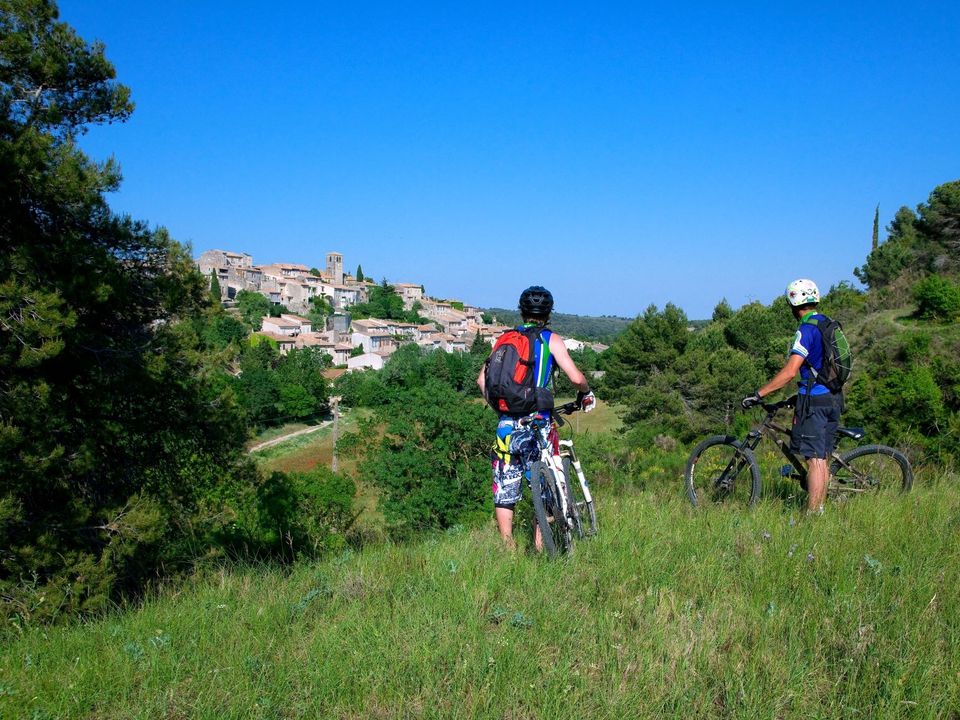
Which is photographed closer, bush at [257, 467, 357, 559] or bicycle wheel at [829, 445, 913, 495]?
bicycle wheel at [829, 445, 913, 495]

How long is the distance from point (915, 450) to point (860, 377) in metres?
11.1

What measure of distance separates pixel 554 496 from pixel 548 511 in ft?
0.48

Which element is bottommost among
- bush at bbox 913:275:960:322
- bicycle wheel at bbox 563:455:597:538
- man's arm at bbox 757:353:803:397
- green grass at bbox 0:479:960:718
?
green grass at bbox 0:479:960:718

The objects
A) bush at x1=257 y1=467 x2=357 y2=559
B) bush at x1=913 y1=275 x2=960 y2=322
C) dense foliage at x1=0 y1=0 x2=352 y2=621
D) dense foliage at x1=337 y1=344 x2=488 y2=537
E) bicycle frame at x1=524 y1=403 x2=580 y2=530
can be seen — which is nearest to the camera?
bicycle frame at x1=524 y1=403 x2=580 y2=530

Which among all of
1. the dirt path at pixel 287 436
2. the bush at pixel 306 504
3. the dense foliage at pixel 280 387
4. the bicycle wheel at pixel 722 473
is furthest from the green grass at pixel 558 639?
the dense foliage at pixel 280 387

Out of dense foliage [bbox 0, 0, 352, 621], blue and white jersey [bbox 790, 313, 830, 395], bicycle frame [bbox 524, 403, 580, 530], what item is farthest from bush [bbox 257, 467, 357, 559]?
blue and white jersey [bbox 790, 313, 830, 395]

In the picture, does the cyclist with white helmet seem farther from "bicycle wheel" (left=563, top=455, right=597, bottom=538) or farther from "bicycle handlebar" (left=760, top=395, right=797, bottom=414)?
"bicycle wheel" (left=563, top=455, right=597, bottom=538)

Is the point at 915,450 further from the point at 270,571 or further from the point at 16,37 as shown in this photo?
the point at 16,37

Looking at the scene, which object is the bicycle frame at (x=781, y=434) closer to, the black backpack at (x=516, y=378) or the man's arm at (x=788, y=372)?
the man's arm at (x=788, y=372)

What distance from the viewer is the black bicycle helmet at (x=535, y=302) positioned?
3914 millimetres

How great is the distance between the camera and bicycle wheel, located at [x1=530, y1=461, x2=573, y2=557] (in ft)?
11.8

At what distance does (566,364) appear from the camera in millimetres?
3715

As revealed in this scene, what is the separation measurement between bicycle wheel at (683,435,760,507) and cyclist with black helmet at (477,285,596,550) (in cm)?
178

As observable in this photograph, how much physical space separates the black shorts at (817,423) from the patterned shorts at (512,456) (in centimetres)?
189
